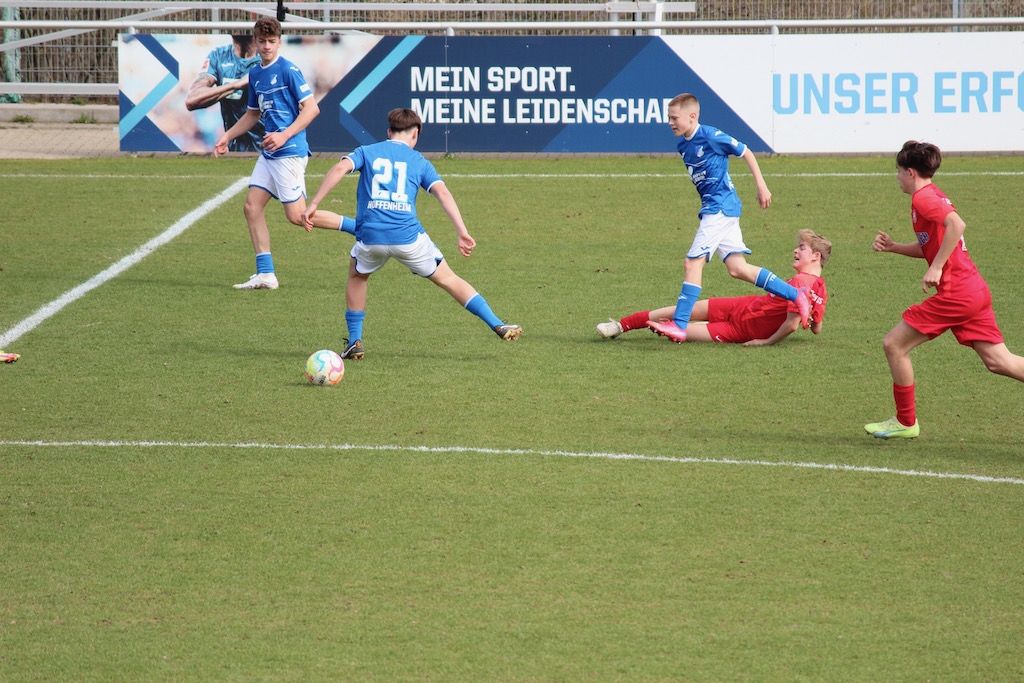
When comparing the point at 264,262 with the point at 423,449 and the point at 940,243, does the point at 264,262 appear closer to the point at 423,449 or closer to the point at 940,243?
the point at 423,449

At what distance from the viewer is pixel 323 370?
7.53 metres

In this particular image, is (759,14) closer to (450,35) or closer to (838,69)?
(838,69)

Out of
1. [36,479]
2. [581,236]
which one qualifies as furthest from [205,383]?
[581,236]

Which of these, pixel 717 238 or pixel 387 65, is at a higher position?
pixel 387 65

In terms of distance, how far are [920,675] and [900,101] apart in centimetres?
1365

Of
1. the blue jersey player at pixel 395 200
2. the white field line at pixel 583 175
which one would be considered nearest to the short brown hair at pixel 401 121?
the blue jersey player at pixel 395 200

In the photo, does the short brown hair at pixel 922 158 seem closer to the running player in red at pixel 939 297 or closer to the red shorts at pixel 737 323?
the running player in red at pixel 939 297

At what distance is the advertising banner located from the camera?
53.5 ft

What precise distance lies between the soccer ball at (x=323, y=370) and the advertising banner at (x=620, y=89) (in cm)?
952

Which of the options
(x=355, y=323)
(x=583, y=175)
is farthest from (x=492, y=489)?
(x=583, y=175)

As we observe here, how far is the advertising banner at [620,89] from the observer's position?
16297 mm

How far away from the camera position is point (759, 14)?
22625 millimetres

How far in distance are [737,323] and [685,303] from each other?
1.55 ft

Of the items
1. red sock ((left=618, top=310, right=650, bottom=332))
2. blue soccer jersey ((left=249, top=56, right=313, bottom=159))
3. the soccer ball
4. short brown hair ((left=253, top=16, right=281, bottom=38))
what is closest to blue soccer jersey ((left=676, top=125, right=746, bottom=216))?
red sock ((left=618, top=310, right=650, bottom=332))
